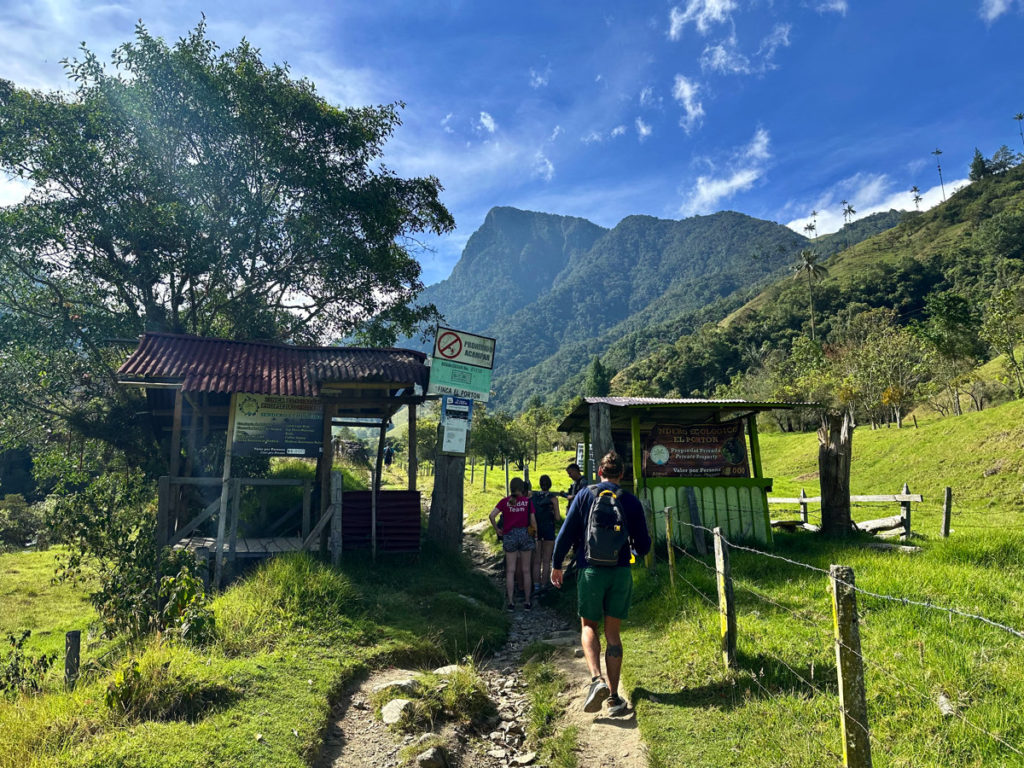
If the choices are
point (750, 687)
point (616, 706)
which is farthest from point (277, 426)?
point (750, 687)

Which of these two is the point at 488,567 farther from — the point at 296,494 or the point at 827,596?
the point at 827,596

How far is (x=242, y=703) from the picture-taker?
15.2 ft

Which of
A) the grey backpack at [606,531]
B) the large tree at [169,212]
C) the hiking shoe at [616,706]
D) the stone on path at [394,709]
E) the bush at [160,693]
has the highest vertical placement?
the large tree at [169,212]

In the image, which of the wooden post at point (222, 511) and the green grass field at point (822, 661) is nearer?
the green grass field at point (822, 661)

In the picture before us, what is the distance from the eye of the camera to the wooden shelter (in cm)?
929

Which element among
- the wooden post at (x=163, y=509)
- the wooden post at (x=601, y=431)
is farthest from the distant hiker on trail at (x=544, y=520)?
the wooden post at (x=163, y=509)

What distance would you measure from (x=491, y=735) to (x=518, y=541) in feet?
12.2

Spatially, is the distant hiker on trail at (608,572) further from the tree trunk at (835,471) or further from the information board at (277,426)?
the information board at (277,426)

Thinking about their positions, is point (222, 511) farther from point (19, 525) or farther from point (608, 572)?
point (19, 525)

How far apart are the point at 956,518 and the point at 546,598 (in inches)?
513

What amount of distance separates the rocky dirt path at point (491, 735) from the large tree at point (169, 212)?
39.8 ft

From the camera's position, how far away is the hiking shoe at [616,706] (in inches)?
189

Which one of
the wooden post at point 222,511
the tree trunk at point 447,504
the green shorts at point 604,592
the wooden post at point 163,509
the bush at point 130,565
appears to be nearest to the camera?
the green shorts at point 604,592

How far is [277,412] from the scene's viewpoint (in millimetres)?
9992
